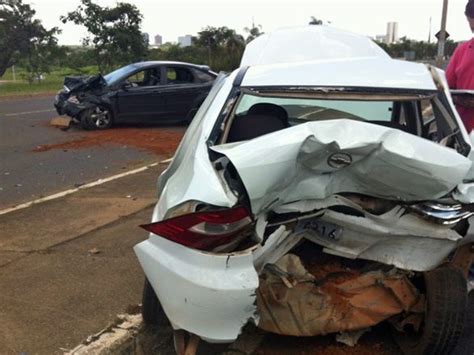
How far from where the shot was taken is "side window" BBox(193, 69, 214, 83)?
14.7 metres

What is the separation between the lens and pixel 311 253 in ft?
10.8

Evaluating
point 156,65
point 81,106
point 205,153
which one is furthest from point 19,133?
point 205,153

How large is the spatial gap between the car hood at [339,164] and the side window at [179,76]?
1184 cm

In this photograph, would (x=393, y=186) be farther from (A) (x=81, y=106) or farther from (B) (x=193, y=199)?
(A) (x=81, y=106)

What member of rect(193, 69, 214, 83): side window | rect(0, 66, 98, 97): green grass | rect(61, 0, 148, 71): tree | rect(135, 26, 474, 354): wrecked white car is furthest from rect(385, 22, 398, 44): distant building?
rect(135, 26, 474, 354): wrecked white car

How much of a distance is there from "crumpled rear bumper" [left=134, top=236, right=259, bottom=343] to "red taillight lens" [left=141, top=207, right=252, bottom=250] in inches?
2.1

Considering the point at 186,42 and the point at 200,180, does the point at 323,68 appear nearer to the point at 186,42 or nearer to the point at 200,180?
the point at 200,180

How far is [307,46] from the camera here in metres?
4.53

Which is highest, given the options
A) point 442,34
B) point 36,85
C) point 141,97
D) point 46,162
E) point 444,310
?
point 442,34

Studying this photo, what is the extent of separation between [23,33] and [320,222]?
124 ft

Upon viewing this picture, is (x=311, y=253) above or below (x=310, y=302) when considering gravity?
above

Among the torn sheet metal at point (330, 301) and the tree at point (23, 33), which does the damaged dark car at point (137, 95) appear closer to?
the torn sheet metal at point (330, 301)

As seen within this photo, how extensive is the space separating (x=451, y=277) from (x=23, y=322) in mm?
2635

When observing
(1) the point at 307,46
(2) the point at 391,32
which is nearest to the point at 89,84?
(1) the point at 307,46
